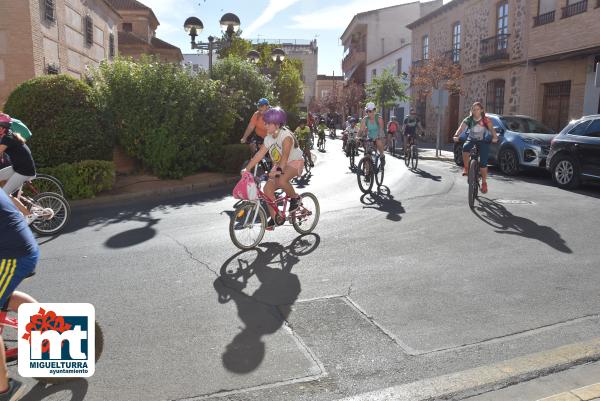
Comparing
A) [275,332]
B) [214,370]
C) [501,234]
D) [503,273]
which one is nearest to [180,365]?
[214,370]

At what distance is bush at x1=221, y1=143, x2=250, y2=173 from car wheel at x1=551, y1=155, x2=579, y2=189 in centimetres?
737

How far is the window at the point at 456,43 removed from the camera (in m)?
28.8

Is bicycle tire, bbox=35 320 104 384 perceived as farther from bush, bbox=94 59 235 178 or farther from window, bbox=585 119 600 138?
window, bbox=585 119 600 138

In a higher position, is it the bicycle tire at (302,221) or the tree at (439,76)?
the tree at (439,76)

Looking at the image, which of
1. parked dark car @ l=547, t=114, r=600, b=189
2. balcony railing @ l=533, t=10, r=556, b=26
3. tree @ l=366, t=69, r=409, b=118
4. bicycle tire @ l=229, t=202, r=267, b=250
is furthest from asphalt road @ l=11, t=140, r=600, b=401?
tree @ l=366, t=69, r=409, b=118

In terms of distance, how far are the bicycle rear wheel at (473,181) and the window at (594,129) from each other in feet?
11.7

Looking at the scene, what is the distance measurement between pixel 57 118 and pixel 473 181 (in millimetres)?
7998

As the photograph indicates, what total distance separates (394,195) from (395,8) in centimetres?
4486

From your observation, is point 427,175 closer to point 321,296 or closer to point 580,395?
point 321,296

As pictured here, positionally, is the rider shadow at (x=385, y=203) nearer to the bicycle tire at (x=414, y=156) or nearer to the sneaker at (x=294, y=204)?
the sneaker at (x=294, y=204)

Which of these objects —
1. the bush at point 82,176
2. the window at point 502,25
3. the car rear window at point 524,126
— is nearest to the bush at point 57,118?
the bush at point 82,176

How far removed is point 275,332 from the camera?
156 inches

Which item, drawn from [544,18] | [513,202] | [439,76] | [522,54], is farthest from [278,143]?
[439,76]

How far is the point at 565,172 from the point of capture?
1118cm
